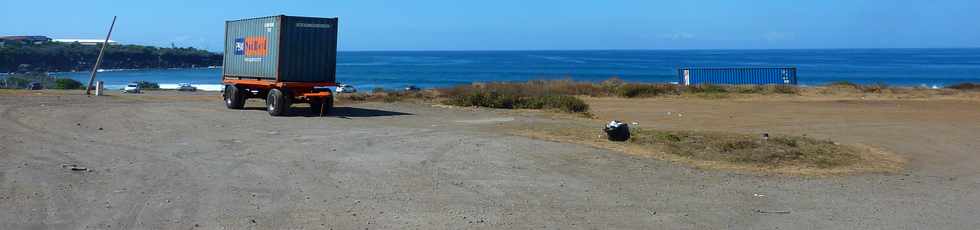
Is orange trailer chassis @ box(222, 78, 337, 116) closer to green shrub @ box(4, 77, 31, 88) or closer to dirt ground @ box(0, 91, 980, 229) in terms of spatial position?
dirt ground @ box(0, 91, 980, 229)

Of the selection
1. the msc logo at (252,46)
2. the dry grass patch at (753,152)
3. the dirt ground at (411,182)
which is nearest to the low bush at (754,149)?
the dry grass patch at (753,152)

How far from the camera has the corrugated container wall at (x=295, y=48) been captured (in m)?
26.3

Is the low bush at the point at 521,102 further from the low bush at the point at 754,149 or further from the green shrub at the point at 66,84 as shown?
the green shrub at the point at 66,84

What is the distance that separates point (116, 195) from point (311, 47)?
15685mm

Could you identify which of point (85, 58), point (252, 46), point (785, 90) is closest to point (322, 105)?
point (252, 46)

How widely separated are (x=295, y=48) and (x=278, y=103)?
5.22 feet

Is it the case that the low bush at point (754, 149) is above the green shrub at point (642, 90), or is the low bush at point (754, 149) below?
below

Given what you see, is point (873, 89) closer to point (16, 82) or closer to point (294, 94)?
point (294, 94)

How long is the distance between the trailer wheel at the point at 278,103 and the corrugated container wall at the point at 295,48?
53cm

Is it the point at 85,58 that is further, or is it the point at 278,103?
the point at 85,58

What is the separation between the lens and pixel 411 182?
12945 mm

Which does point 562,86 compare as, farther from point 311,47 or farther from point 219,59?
point 219,59

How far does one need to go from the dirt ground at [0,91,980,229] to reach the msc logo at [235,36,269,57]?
3847 mm

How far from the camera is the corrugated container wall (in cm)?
2630
